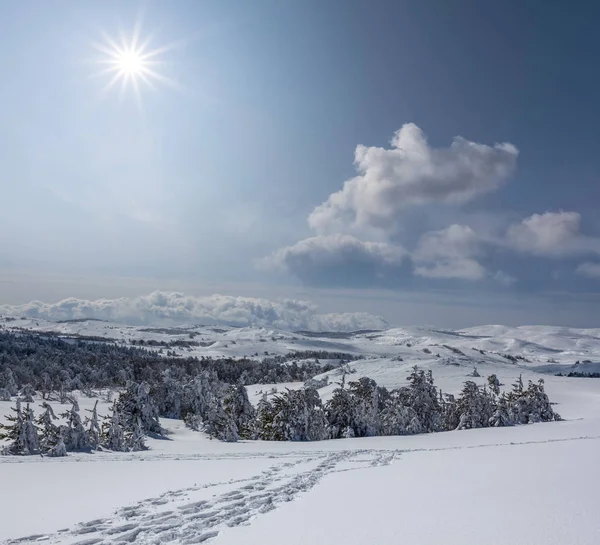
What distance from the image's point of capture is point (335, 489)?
13797 millimetres

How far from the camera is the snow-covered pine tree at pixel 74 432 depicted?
2719 cm

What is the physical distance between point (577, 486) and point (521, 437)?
22.6 meters

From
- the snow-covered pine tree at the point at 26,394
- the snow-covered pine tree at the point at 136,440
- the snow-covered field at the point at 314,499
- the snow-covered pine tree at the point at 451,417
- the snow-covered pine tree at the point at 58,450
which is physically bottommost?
the snow-covered pine tree at the point at 451,417

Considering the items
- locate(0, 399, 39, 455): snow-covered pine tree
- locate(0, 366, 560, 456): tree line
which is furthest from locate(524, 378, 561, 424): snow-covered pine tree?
locate(0, 399, 39, 455): snow-covered pine tree

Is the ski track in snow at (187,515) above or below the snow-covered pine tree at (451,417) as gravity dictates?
above

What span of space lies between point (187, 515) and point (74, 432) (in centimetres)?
2067

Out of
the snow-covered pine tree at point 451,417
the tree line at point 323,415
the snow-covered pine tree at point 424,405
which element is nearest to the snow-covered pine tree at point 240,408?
the tree line at point 323,415

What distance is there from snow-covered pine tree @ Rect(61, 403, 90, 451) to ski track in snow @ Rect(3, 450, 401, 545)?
16.4m

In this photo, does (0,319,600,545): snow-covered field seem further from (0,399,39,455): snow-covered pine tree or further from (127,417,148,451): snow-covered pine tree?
(127,417,148,451): snow-covered pine tree

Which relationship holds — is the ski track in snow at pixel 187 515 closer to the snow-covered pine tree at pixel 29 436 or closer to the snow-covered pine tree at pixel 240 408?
the snow-covered pine tree at pixel 29 436

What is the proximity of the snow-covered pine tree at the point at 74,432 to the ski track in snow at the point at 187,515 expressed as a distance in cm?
1640

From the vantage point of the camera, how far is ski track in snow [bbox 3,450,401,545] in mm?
9477

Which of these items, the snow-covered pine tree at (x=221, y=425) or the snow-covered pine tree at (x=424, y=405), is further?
the snow-covered pine tree at (x=424, y=405)

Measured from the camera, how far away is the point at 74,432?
90.4 feet
